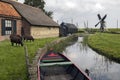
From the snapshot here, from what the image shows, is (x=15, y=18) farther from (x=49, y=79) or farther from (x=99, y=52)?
(x=49, y=79)

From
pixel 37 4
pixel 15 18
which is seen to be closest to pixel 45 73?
pixel 15 18

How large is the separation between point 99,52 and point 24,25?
1448 cm

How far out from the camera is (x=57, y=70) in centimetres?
1772

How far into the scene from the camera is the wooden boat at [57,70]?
51.3 ft

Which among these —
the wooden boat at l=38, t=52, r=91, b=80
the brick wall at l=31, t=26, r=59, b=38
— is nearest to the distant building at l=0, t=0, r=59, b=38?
the brick wall at l=31, t=26, r=59, b=38

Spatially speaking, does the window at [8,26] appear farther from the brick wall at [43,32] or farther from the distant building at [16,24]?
the brick wall at [43,32]

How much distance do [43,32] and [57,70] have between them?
32.3 metres

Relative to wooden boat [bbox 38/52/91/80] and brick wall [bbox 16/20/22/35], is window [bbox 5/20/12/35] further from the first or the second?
wooden boat [bbox 38/52/91/80]

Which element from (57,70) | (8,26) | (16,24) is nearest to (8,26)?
(8,26)

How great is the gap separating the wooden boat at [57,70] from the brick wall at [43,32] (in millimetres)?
24812

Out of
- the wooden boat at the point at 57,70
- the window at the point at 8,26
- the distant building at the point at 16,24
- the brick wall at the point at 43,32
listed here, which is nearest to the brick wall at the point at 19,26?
the distant building at the point at 16,24

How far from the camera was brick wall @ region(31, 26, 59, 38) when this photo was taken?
44459mm

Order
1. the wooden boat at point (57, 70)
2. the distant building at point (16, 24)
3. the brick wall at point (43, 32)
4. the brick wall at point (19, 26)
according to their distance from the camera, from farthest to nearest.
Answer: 1. the brick wall at point (43, 32)
2. the brick wall at point (19, 26)
3. the distant building at point (16, 24)
4. the wooden boat at point (57, 70)

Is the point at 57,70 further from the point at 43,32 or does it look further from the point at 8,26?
the point at 43,32
